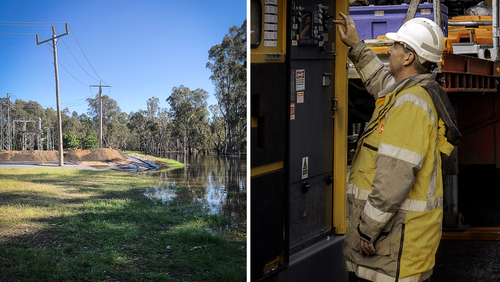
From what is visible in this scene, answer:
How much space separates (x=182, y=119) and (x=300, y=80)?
2130 millimetres

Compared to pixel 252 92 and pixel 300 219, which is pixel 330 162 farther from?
pixel 252 92

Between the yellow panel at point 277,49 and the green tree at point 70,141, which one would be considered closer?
the yellow panel at point 277,49

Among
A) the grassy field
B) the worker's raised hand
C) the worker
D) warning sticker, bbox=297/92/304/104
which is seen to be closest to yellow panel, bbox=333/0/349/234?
the worker's raised hand

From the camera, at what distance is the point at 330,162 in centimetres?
315

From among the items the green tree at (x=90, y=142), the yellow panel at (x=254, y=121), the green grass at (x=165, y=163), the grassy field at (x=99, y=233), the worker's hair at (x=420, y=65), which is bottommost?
the grassy field at (x=99, y=233)

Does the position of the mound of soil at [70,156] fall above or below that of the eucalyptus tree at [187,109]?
below

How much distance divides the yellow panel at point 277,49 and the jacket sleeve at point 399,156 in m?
0.74

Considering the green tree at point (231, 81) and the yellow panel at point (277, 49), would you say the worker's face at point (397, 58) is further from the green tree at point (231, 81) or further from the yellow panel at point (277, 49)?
the green tree at point (231, 81)

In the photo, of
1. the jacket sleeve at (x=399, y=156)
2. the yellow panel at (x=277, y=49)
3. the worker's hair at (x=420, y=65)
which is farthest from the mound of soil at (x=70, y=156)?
the worker's hair at (x=420, y=65)

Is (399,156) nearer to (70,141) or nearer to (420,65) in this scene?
(420,65)

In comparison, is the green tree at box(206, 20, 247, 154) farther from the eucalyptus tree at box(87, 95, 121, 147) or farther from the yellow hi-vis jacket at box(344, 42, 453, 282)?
the yellow hi-vis jacket at box(344, 42, 453, 282)

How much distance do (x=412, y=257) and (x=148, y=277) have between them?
7.04 ft

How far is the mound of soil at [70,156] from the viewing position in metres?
2.98

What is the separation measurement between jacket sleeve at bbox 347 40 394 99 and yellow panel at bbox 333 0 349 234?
49 centimetres
